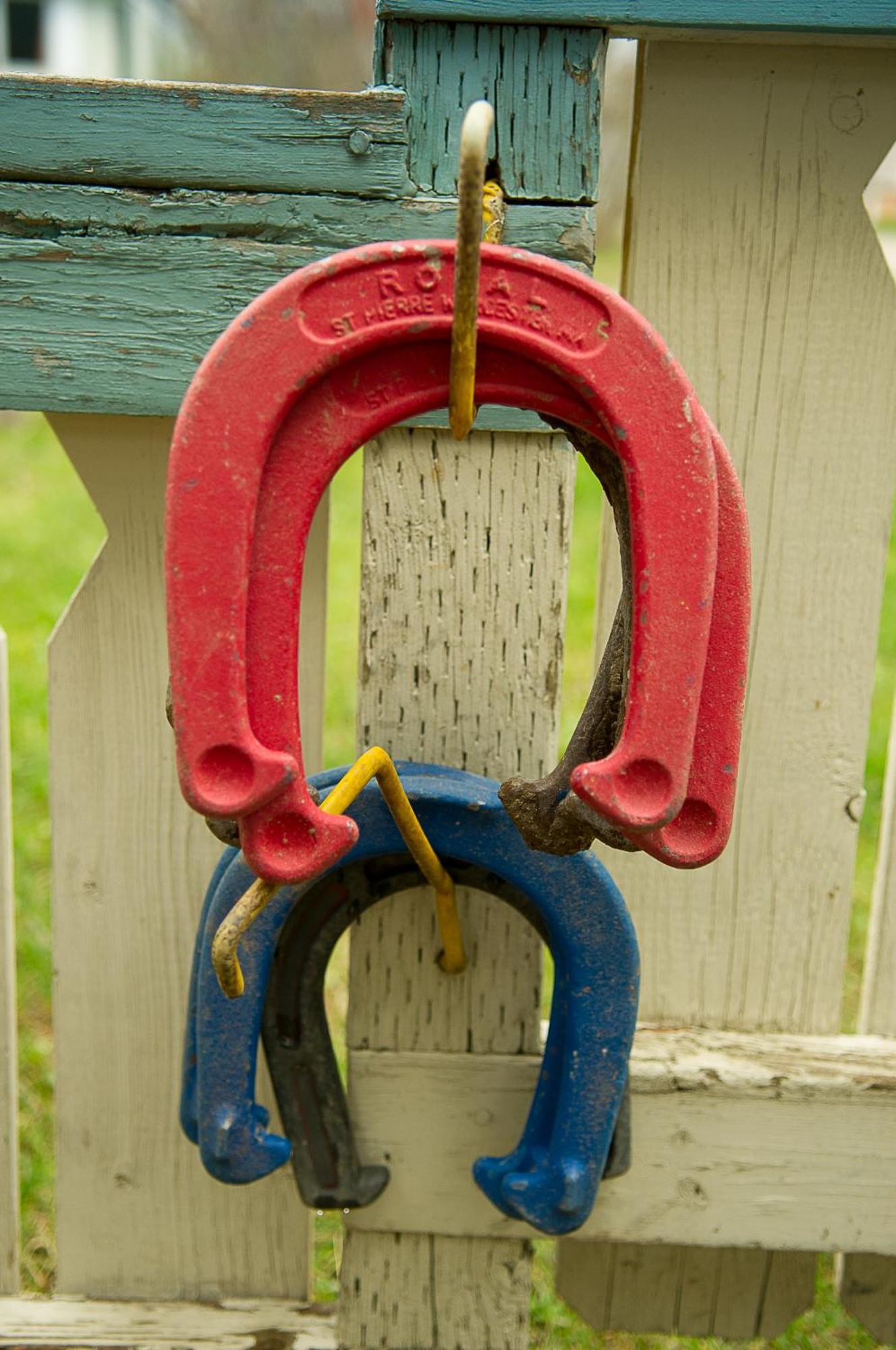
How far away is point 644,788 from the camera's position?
0.89m

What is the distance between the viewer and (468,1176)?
55.0 inches

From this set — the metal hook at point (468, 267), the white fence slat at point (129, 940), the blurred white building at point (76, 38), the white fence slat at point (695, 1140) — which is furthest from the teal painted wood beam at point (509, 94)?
the blurred white building at point (76, 38)

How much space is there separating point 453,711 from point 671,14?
0.62 m

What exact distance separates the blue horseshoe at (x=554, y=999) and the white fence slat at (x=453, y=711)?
0.25ft

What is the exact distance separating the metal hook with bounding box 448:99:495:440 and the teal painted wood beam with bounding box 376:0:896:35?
26 cm

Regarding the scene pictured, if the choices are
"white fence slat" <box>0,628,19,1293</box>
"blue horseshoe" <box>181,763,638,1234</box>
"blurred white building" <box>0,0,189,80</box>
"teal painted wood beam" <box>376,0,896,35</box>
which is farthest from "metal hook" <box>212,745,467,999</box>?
"blurred white building" <box>0,0,189,80</box>

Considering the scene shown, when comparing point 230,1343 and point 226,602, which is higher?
point 226,602

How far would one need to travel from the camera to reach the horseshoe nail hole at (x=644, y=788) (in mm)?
884

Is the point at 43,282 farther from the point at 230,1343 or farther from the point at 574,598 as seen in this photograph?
the point at 574,598

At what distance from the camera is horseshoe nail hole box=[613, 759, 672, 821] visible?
884mm

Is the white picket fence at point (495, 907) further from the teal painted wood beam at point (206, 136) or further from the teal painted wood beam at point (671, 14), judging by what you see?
the teal painted wood beam at point (206, 136)

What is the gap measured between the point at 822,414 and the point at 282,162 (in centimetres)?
56

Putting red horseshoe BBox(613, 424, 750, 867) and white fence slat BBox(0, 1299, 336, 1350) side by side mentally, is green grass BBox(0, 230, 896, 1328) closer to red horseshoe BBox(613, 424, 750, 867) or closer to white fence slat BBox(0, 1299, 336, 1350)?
white fence slat BBox(0, 1299, 336, 1350)

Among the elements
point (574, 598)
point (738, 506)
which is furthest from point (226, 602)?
point (574, 598)
